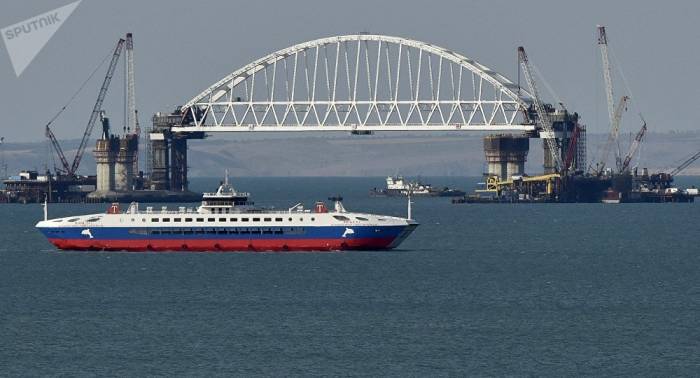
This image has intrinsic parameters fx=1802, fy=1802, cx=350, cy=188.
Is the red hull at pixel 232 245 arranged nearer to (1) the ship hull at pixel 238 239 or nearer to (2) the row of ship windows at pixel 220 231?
(1) the ship hull at pixel 238 239

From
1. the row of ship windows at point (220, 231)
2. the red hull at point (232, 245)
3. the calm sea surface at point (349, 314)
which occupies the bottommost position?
the calm sea surface at point (349, 314)

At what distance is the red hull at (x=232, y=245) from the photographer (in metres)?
168

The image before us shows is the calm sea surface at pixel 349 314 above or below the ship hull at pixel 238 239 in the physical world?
below

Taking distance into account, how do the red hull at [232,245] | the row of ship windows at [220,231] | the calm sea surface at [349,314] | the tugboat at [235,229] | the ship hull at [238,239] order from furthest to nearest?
the row of ship windows at [220,231] < the red hull at [232,245] < the ship hull at [238,239] < the tugboat at [235,229] < the calm sea surface at [349,314]

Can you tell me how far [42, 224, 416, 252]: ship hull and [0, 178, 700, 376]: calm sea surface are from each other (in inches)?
48.3

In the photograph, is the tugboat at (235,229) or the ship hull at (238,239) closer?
the tugboat at (235,229)

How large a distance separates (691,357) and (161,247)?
77921 millimetres

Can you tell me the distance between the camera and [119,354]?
341ft

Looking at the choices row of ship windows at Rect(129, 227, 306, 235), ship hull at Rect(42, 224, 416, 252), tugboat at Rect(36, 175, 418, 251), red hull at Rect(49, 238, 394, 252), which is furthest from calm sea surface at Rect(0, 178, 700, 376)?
row of ship windows at Rect(129, 227, 306, 235)

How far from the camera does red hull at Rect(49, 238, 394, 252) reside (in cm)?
16750

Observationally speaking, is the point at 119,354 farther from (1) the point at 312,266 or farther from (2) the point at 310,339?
(1) the point at 312,266

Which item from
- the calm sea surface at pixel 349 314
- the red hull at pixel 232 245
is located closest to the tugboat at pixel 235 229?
the red hull at pixel 232 245

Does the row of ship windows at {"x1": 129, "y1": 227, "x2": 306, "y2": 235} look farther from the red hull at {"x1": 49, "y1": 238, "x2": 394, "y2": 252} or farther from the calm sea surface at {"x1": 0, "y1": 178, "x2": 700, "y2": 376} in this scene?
the calm sea surface at {"x1": 0, "y1": 178, "x2": 700, "y2": 376}

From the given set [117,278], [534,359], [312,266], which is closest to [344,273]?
[312,266]
